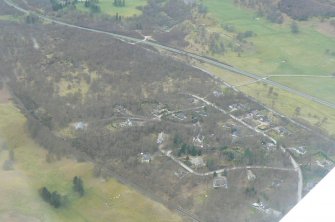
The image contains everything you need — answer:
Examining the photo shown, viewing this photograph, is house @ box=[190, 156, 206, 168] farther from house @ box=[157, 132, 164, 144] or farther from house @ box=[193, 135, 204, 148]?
house @ box=[157, 132, 164, 144]

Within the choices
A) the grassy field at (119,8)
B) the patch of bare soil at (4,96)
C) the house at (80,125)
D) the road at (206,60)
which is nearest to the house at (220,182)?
the house at (80,125)

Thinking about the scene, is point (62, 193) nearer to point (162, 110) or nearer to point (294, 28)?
point (162, 110)

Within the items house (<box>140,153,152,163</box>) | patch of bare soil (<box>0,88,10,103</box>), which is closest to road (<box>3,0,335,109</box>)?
patch of bare soil (<box>0,88,10,103</box>)

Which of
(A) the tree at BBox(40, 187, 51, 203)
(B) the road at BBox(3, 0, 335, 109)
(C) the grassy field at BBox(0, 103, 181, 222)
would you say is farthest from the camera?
(B) the road at BBox(3, 0, 335, 109)

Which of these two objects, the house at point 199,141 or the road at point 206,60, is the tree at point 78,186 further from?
the road at point 206,60

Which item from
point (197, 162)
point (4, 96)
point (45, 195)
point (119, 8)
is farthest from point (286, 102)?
point (119, 8)

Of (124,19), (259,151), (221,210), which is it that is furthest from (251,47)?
(221,210)

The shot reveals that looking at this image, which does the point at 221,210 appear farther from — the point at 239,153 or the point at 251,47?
the point at 251,47
